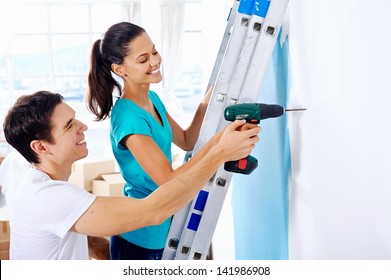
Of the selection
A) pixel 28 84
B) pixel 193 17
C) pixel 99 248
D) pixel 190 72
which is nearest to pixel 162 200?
pixel 99 248

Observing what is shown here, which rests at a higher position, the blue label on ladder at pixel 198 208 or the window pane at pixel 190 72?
the blue label on ladder at pixel 198 208

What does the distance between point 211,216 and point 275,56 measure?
1.89 ft

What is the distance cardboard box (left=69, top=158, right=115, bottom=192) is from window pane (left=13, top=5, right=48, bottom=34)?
361cm

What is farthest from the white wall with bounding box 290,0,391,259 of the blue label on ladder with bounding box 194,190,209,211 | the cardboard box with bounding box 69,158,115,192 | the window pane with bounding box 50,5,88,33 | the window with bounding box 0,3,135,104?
the window pane with bounding box 50,5,88,33

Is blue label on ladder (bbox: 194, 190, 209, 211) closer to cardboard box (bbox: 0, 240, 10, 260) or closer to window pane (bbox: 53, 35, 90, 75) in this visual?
cardboard box (bbox: 0, 240, 10, 260)

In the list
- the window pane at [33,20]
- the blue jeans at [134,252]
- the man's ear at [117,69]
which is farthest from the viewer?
the window pane at [33,20]

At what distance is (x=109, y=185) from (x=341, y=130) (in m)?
2.99

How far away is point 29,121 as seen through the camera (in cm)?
151

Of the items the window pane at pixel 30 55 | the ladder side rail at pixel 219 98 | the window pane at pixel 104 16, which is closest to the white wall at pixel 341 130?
the ladder side rail at pixel 219 98

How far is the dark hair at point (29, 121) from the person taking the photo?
151cm

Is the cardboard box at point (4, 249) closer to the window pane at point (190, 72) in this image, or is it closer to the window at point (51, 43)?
the window at point (51, 43)

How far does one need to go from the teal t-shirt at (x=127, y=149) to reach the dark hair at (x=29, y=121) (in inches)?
9.4

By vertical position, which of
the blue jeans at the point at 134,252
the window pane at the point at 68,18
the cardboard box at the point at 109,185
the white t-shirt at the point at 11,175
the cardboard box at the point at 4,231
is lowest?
the cardboard box at the point at 4,231

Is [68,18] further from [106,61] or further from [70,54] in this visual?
[106,61]
